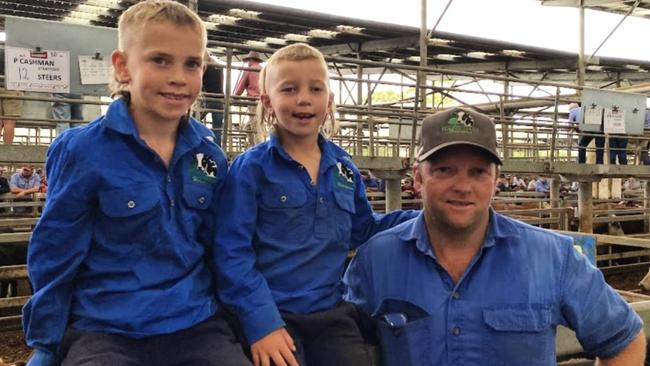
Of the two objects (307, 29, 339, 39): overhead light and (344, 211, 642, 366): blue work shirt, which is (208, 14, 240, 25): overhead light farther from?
(344, 211, 642, 366): blue work shirt

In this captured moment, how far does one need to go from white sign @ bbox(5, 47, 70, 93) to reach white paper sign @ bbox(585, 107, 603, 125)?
717 cm

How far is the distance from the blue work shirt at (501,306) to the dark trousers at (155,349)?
53cm

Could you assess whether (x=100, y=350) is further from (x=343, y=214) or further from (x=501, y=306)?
(x=501, y=306)

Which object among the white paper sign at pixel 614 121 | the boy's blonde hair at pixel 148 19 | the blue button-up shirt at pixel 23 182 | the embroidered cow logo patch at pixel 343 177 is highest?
the white paper sign at pixel 614 121

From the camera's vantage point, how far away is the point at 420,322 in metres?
1.96

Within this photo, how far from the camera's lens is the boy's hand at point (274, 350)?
186cm

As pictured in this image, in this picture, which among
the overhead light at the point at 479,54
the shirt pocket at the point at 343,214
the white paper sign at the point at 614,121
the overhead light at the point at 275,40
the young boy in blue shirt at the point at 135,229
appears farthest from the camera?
the overhead light at the point at 479,54

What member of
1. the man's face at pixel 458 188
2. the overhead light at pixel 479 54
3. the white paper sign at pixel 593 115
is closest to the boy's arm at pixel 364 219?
the man's face at pixel 458 188

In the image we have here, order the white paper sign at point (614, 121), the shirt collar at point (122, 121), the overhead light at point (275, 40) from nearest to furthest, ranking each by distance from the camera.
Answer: the shirt collar at point (122, 121)
the white paper sign at point (614, 121)
the overhead light at point (275, 40)

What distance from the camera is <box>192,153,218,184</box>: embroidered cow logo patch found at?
78.4 inches

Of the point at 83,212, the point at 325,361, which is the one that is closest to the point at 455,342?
the point at 325,361

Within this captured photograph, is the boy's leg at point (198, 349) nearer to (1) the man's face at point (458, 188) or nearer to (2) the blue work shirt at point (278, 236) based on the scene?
(2) the blue work shirt at point (278, 236)

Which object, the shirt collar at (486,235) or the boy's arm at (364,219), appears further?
the boy's arm at (364,219)

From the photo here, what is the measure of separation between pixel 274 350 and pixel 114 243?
1.85 ft
